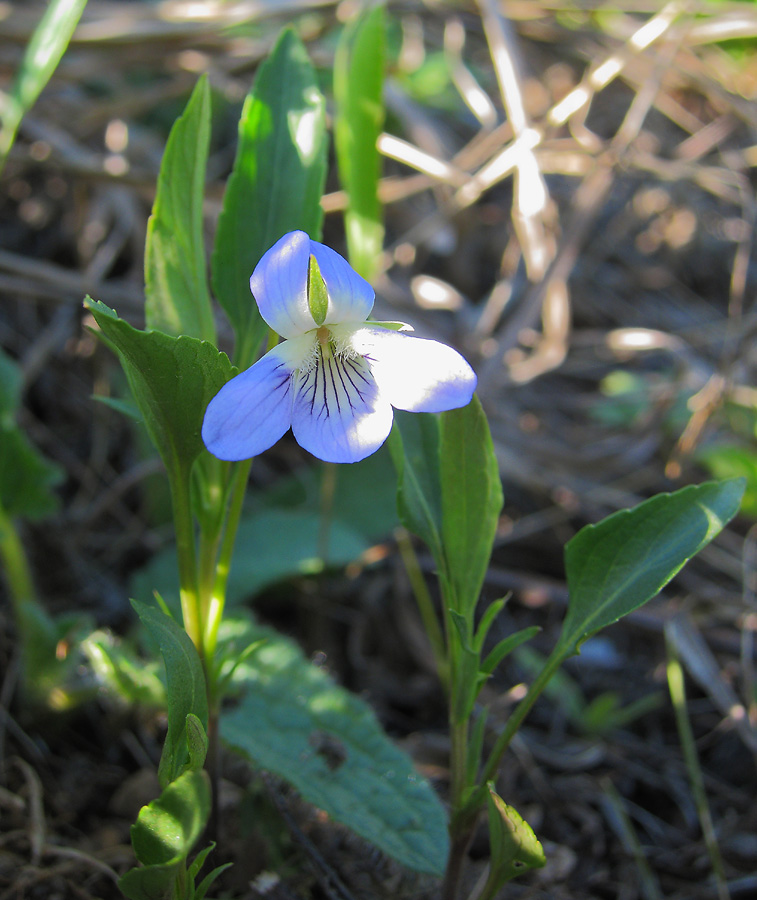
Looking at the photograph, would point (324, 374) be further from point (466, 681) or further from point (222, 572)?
point (466, 681)

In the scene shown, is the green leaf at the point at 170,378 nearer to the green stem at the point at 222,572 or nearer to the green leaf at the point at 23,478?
the green stem at the point at 222,572

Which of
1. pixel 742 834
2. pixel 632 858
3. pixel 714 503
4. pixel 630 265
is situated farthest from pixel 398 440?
pixel 630 265

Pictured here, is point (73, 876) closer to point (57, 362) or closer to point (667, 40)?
point (57, 362)

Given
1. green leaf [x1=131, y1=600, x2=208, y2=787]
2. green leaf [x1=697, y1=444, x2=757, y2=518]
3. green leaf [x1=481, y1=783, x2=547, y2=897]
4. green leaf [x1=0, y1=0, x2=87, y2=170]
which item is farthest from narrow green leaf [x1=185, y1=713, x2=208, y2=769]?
green leaf [x1=697, y1=444, x2=757, y2=518]

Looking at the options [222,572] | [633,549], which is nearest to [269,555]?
[222,572]

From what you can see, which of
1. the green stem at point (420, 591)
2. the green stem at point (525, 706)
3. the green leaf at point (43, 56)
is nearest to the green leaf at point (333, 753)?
the green stem at point (525, 706)

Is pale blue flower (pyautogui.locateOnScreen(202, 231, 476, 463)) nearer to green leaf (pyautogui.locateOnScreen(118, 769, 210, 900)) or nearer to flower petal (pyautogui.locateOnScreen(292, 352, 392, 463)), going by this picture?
flower petal (pyautogui.locateOnScreen(292, 352, 392, 463))
